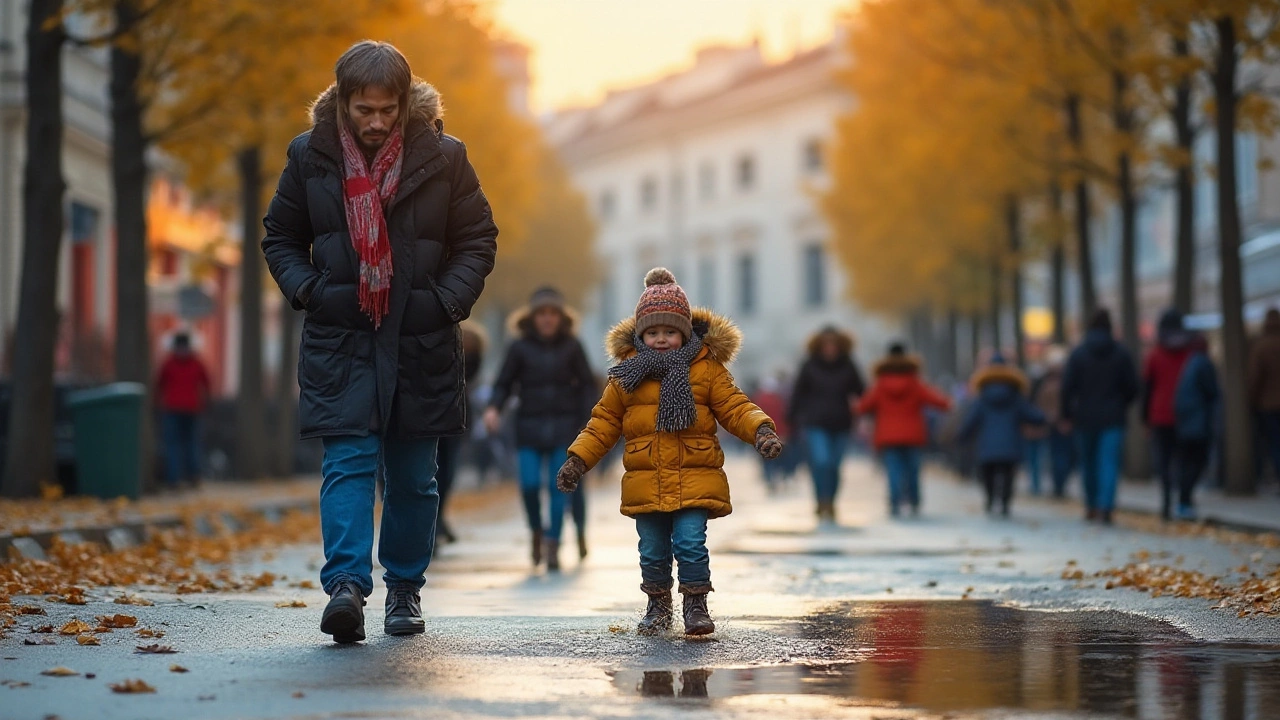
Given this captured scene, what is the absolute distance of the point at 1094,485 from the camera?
18141 mm

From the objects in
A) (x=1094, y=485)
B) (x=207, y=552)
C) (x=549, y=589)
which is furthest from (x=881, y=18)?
(x=549, y=589)

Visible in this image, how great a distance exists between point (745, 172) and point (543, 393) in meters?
58.7

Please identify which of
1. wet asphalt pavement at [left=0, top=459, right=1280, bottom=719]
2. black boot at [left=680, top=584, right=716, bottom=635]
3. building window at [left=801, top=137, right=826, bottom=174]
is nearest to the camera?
wet asphalt pavement at [left=0, top=459, right=1280, bottom=719]

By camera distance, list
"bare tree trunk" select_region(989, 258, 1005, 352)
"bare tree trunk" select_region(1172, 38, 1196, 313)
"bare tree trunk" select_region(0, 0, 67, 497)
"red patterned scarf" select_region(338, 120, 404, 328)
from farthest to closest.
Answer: "bare tree trunk" select_region(989, 258, 1005, 352) < "bare tree trunk" select_region(1172, 38, 1196, 313) < "bare tree trunk" select_region(0, 0, 67, 497) < "red patterned scarf" select_region(338, 120, 404, 328)

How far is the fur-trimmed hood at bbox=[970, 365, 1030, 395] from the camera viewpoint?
20.7m

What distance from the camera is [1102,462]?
17812mm

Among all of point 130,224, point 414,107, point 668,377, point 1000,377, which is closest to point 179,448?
point 130,224

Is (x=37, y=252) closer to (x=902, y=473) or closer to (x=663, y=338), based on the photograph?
(x=902, y=473)

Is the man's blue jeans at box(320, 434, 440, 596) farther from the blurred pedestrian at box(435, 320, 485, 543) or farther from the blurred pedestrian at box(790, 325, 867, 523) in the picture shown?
the blurred pedestrian at box(790, 325, 867, 523)

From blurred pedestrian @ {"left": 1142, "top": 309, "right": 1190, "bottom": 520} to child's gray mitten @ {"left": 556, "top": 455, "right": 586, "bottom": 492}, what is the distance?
10.5m

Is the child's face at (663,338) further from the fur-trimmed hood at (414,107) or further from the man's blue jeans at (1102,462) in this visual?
the man's blue jeans at (1102,462)

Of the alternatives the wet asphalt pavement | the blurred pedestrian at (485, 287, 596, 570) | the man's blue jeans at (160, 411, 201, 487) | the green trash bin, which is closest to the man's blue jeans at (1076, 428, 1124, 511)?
the wet asphalt pavement

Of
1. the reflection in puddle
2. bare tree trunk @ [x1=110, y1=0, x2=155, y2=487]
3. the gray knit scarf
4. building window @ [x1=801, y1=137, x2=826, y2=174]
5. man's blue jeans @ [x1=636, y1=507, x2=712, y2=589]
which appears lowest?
the reflection in puddle

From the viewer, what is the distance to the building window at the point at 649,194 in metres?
76.9
